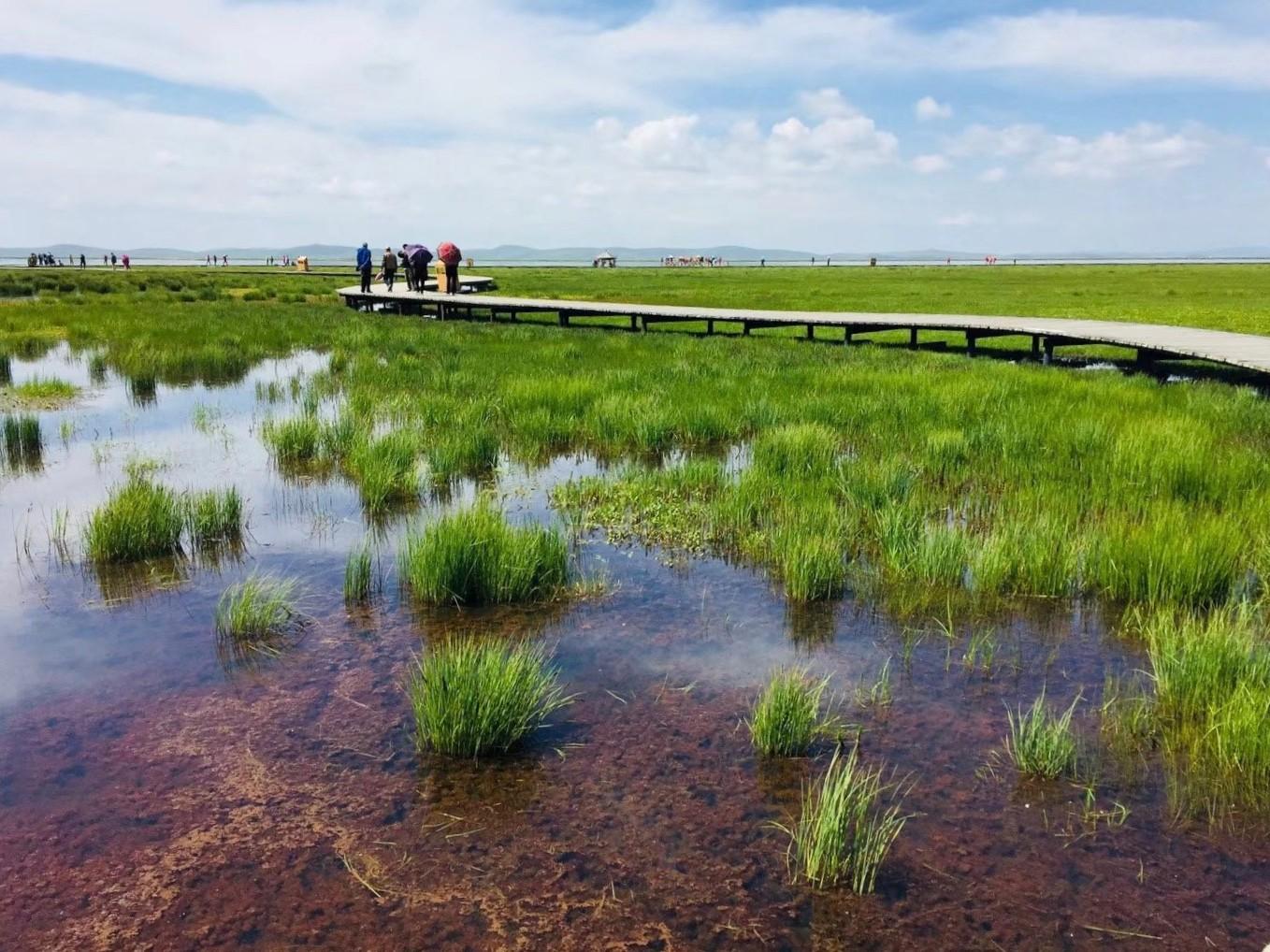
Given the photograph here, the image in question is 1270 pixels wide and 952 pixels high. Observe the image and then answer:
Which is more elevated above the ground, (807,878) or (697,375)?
(697,375)

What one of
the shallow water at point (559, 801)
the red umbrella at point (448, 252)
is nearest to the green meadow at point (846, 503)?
the shallow water at point (559, 801)

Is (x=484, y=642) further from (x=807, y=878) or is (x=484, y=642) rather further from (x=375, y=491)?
(x=375, y=491)

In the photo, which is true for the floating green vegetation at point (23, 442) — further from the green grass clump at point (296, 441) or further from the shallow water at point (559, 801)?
the shallow water at point (559, 801)

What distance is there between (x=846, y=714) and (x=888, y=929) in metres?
1.46

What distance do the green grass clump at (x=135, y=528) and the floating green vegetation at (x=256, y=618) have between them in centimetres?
137

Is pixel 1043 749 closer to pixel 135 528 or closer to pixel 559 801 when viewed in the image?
pixel 559 801

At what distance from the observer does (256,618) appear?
18.0ft

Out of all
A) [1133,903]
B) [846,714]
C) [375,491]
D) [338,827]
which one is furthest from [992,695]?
[375,491]

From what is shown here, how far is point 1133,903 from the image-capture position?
10.6ft

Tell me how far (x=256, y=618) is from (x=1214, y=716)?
4.92 metres

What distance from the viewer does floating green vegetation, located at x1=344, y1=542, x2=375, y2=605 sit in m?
6.07

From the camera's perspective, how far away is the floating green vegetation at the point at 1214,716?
3.76 metres

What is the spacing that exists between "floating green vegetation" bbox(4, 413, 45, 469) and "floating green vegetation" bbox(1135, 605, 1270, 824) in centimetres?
1043

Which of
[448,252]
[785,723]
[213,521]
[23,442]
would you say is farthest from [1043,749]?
[448,252]
